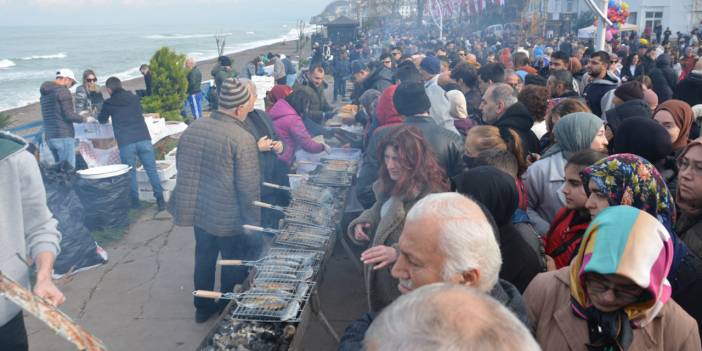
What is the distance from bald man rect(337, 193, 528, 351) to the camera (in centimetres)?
179

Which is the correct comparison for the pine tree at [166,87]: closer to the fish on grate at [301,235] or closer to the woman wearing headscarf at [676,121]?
the fish on grate at [301,235]

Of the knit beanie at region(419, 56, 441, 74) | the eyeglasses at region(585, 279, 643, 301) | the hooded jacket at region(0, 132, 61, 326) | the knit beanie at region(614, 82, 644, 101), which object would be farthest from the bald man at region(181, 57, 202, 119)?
the eyeglasses at region(585, 279, 643, 301)

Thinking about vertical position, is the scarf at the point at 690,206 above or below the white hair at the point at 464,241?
below

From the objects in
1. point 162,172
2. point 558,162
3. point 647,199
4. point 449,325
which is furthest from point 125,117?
point 449,325

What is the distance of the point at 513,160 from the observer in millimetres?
3547

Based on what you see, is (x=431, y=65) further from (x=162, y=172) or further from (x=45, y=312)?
(x=45, y=312)

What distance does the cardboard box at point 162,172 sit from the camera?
313 inches

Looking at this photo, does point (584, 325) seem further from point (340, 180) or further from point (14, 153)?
point (340, 180)

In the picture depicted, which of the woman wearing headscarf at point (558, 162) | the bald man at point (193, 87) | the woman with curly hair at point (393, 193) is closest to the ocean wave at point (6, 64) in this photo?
the bald man at point (193, 87)

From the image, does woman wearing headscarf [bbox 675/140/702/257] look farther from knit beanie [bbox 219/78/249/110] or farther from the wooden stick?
knit beanie [bbox 219/78/249/110]

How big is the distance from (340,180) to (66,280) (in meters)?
3.18

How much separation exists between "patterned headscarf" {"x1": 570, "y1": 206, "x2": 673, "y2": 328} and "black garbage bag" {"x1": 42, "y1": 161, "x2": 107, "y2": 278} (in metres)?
5.38

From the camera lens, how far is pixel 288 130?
19.2 ft

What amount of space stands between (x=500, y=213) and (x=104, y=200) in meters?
5.86
